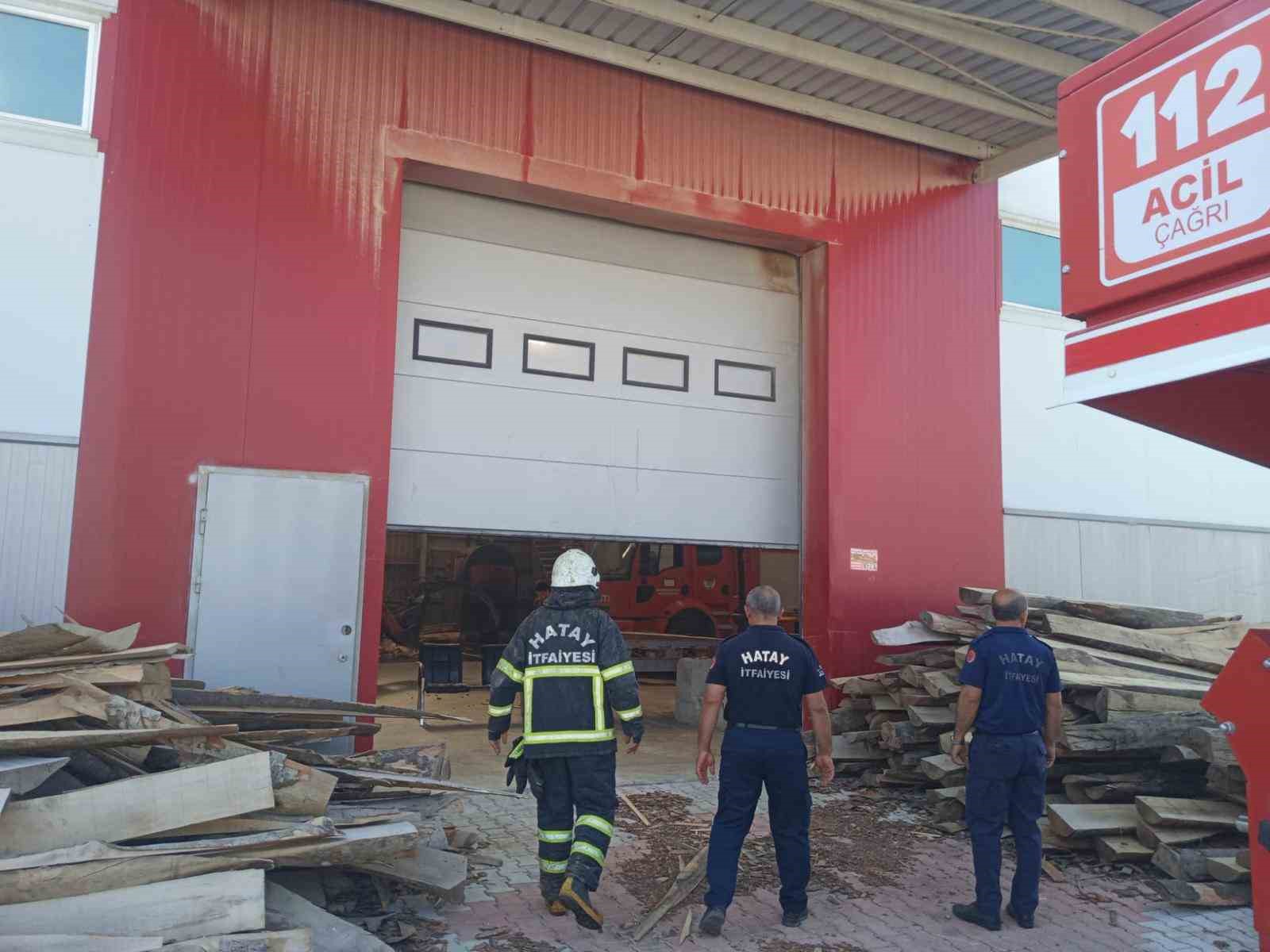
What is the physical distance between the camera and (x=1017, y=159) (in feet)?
33.5

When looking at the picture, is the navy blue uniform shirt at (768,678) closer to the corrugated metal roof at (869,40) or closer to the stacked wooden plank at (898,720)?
the stacked wooden plank at (898,720)

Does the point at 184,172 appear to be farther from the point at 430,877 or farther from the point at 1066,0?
the point at 1066,0

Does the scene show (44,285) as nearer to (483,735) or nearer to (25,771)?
(25,771)

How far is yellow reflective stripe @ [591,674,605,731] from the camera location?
4855 millimetres

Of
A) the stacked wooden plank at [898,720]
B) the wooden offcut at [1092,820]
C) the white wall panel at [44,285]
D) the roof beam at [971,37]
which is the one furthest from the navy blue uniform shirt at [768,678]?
the roof beam at [971,37]

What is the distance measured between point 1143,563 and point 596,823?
29.2 ft

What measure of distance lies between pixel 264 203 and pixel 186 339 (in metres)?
1.22

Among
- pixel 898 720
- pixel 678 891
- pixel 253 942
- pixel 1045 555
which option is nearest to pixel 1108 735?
pixel 898 720

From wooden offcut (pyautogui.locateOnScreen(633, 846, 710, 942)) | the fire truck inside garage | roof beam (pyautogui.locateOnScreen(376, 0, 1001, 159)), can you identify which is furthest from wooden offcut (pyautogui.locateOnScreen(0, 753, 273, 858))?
roof beam (pyautogui.locateOnScreen(376, 0, 1001, 159))

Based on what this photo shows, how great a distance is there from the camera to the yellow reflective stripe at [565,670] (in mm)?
4883

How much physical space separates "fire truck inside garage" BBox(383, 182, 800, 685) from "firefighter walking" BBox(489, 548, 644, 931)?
3.16 metres

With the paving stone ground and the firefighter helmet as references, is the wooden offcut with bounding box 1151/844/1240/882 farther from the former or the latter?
the firefighter helmet

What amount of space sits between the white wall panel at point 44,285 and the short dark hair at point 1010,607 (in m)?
6.08

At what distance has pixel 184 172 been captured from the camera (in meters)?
7.07
